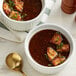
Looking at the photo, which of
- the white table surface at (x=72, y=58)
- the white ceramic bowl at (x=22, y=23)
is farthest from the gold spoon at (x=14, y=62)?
the white ceramic bowl at (x=22, y=23)

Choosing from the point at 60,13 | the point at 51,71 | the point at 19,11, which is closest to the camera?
the point at 51,71

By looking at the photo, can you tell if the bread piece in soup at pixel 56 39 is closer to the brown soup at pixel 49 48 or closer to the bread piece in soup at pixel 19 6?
the brown soup at pixel 49 48

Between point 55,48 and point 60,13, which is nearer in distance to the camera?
point 55,48

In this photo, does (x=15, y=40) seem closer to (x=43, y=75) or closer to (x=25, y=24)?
(x=25, y=24)

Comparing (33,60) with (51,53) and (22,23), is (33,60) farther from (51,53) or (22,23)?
(22,23)

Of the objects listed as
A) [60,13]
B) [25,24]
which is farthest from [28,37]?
[60,13]

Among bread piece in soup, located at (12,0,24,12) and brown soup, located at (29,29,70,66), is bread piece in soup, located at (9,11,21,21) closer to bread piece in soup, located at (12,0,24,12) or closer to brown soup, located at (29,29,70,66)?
bread piece in soup, located at (12,0,24,12)

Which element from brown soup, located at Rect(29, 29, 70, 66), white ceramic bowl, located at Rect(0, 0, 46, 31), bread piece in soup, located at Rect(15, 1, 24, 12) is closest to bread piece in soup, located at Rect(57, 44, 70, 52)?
brown soup, located at Rect(29, 29, 70, 66)

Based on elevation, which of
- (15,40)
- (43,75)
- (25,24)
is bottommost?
(43,75)
